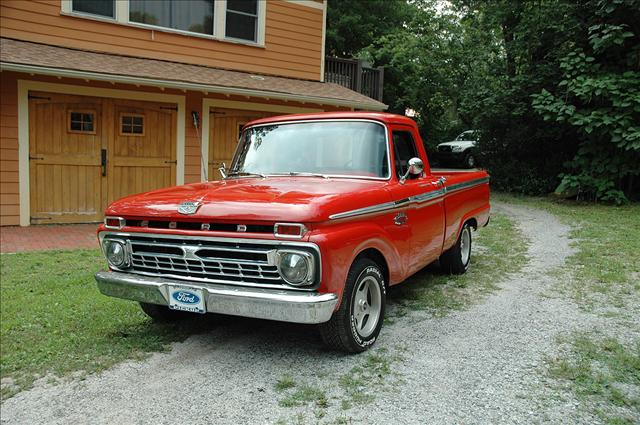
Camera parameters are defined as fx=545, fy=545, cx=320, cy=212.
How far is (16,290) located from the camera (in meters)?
5.83

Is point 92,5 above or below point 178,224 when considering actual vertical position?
above

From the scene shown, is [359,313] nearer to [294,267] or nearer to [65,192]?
[294,267]

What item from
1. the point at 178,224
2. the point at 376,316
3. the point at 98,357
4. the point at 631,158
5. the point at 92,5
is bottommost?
the point at 98,357

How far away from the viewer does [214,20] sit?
12.5 meters

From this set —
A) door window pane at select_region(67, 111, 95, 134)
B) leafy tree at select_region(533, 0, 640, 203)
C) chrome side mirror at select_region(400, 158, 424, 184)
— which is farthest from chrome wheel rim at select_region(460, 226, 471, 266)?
door window pane at select_region(67, 111, 95, 134)

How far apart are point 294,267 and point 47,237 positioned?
689 cm

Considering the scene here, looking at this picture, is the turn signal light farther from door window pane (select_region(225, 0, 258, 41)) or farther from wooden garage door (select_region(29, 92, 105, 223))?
door window pane (select_region(225, 0, 258, 41))

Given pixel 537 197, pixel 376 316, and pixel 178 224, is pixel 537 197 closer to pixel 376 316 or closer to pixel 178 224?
pixel 376 316

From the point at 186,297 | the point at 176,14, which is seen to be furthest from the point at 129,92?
the point at 186,297

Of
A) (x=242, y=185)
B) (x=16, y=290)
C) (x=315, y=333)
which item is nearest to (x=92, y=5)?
(x=16, y=290)

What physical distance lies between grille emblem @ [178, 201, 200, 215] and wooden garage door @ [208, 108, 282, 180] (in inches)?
320

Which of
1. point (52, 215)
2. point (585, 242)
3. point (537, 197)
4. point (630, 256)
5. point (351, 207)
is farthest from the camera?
point (537, 197)

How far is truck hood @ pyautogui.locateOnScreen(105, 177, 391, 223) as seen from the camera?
12.0ft

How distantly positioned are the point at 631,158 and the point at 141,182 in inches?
442
